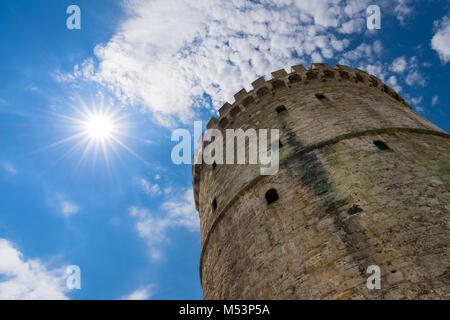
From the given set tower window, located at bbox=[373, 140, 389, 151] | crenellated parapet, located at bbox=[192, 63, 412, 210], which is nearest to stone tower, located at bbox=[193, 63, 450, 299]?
tower window, located at bbox=[373, 140, 389, 151]

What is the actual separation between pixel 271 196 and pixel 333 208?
153 centimetres

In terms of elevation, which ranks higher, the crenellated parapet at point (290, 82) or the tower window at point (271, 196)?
the crenellated parapet at point (290, 82)

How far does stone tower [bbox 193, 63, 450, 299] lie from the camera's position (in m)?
4.46

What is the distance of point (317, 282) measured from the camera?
4.61m

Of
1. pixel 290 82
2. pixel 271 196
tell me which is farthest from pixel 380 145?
pixel 290 82

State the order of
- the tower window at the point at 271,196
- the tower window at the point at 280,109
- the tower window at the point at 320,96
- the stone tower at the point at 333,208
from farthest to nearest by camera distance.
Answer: the tower window at the point at 320,96, the tower window at the point at 280,109, the tower window at the point at 271,196, the stone tower at the point at 333,208

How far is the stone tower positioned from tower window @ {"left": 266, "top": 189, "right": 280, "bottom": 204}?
0.08 feet

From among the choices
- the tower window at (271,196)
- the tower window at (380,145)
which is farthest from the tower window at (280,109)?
the tower window at (271,196)

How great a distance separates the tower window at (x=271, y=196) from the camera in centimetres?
652

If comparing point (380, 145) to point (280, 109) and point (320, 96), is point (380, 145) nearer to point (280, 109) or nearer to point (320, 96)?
point (320, 96)

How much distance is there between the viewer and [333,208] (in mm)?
5422

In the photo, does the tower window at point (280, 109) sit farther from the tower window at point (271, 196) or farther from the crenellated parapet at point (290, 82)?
the tower window at point (271, 196)

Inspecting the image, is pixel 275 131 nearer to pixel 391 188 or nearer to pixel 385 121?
pixel 385 121

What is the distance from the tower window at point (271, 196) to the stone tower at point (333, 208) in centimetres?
2
